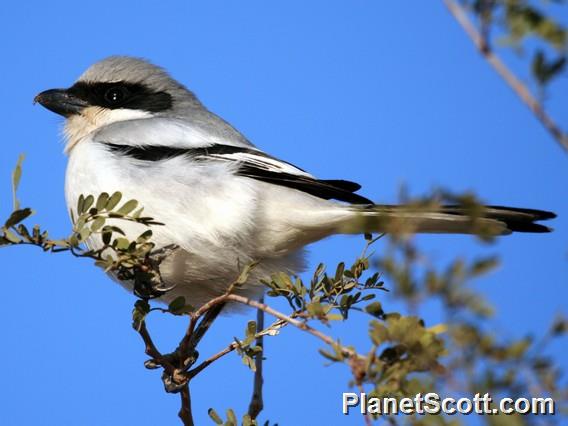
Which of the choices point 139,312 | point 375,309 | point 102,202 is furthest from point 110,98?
point 375,309

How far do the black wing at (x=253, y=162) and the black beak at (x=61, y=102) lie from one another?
71cm

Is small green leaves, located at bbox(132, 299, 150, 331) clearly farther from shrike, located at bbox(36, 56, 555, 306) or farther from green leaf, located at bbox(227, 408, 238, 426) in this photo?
shrike, located at bbox(36, 56, 555, 306)

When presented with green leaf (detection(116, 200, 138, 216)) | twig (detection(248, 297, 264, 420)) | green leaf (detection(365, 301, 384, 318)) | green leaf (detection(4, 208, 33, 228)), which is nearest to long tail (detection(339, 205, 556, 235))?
green leaf (detection(365, 301, 384, 318))

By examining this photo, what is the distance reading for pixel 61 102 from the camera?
429 centimetres

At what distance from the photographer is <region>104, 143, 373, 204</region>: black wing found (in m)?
3.42

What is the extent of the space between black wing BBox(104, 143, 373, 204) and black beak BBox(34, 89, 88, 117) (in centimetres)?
71

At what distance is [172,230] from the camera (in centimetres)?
337

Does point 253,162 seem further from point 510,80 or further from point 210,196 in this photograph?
Answer: point 510,80

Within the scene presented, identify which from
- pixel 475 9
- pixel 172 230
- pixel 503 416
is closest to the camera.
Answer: pixel 503 416

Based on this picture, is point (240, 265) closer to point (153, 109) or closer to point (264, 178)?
point (264, 178)

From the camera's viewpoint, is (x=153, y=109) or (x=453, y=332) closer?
(x=453, y=332)

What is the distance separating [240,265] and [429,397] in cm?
209

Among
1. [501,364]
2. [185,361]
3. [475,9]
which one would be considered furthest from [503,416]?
[185,361]

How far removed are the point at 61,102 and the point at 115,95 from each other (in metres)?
0.30
